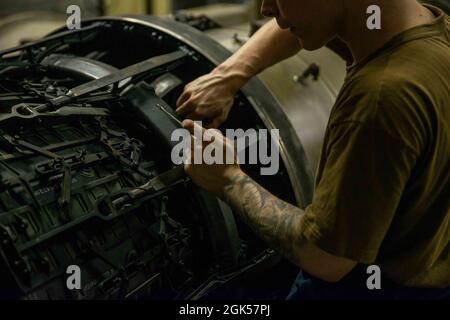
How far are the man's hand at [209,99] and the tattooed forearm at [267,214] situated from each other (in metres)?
0.32

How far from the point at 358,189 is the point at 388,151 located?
82mm

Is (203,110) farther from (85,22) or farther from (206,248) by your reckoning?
(85,22)

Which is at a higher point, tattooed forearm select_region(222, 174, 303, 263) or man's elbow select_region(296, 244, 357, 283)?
tattooed forearm select_region(222, 174, 303, 263)

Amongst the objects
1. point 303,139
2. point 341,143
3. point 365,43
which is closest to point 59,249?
point 341,143

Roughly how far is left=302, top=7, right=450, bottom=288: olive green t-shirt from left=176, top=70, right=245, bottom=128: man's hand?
0.49m

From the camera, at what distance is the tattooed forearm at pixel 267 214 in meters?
1.10

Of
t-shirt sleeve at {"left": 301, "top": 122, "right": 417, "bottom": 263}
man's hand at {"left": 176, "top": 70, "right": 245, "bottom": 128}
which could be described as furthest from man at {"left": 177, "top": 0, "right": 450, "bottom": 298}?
man's hand at {"left": 176, "top": 70, "right": 245, "bottom": 128}

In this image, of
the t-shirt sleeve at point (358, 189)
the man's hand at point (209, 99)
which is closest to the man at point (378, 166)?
the t-shirt sleeve at point (358, 189)

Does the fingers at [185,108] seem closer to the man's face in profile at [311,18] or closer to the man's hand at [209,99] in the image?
the man's hand at [209,99]

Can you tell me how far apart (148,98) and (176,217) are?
0.31m

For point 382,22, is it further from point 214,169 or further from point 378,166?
point 214,169

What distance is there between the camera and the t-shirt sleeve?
2.96 feet

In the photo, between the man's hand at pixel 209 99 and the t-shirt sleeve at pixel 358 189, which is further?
the man's hand at pixel 209 99

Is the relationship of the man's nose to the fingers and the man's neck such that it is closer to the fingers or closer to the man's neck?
the man's neck
